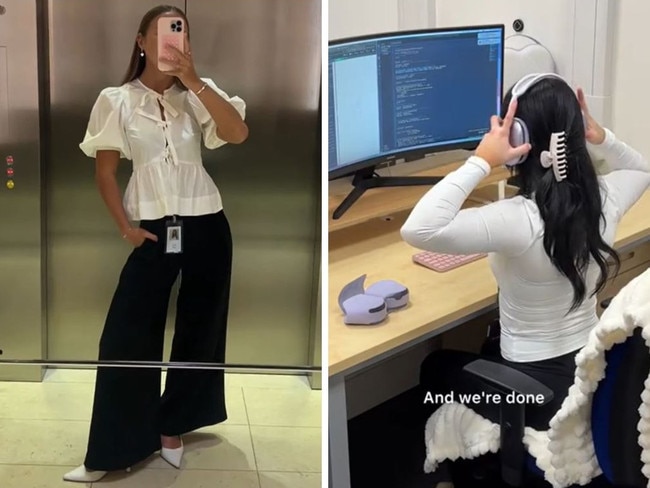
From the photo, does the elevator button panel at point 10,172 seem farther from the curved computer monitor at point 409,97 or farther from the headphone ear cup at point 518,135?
the headphone ear cup at point 518,135

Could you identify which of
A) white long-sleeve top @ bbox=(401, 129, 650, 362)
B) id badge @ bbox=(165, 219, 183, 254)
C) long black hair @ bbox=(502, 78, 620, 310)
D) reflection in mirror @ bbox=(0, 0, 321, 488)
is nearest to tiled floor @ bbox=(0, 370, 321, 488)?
reflection in mirror @ bbox=(0, 0, 321, 488)

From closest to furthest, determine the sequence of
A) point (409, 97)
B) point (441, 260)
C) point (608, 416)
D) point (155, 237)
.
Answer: point (608, 416) → point (155, 237) → point (441, 260) → point (409, 97)

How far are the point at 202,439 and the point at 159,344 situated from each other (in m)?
0.17

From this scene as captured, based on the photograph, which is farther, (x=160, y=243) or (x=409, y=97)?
(x=409, y=97)

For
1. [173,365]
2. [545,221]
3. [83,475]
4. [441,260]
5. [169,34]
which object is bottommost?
[83,475]

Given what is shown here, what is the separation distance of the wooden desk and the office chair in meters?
0.10

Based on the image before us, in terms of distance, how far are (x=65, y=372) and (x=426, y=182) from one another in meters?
0.71

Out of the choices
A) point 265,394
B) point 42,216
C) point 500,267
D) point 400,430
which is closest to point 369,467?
point 400,430

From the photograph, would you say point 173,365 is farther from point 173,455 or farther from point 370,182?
point 370,182

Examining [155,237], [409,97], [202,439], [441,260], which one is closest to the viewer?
[155,237]

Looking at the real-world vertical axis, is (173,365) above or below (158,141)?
below

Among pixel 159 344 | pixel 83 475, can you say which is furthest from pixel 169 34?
pixel 83 475

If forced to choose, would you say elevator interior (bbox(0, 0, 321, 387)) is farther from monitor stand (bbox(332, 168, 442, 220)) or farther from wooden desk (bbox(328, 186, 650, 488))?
monitor stand (bbox(332, 168, 442, 220))

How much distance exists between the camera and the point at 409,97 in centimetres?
158
